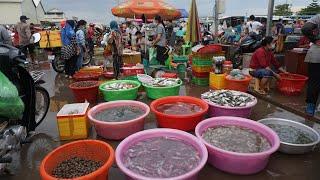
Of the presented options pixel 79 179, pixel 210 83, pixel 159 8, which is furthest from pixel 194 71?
pixel 79 179

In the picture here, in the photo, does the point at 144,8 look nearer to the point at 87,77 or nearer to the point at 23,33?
the point at 87,77

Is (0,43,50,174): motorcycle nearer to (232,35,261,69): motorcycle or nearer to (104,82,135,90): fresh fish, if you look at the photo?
(104,82,135,90): fresh fish

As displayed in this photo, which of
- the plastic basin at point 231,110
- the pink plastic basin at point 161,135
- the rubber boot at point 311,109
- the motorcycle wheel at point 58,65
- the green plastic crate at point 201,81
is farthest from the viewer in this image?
the motorcycle wheel at point 58,65

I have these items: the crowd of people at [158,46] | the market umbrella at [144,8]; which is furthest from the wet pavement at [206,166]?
the market umbrella at [144,8]

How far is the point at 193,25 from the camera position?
840 centimetres

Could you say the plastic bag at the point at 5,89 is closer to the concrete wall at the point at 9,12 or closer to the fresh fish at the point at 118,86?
the fresh fish at the point at 118,86

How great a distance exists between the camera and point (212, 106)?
15.0ft

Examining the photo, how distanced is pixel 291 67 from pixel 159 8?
5.23 meters

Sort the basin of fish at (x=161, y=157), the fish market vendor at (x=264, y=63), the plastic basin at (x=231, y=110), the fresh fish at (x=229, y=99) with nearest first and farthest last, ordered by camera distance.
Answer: the basin of fish at (x=161, y=157) < the plastic basin at (x=231, y=110) < the fresh fish at (x=229, y=99) < the fish market vendor at (x=264, y=63)

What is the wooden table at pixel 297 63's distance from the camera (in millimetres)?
7273

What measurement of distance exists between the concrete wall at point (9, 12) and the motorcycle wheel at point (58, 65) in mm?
40463

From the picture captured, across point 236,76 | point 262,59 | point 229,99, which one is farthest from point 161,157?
point 262,59

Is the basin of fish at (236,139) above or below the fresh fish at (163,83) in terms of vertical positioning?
below

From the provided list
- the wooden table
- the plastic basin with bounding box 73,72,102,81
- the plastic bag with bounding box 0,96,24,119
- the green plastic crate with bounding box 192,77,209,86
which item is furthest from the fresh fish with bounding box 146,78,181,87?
the wooden table
